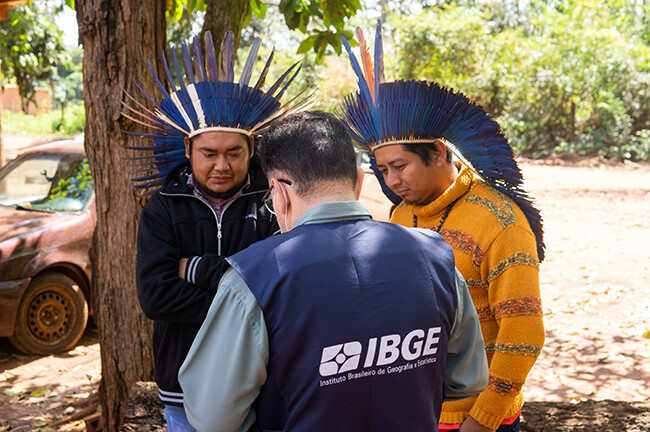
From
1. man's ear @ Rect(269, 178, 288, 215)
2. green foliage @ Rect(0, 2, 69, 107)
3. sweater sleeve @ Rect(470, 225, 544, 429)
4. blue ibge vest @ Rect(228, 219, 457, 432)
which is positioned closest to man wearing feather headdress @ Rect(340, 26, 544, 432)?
sweater sleeve @ Rect(470, 225, 544, 429)

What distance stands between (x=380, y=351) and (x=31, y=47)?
1524 cm

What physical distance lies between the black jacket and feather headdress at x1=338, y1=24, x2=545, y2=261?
1.73 ft

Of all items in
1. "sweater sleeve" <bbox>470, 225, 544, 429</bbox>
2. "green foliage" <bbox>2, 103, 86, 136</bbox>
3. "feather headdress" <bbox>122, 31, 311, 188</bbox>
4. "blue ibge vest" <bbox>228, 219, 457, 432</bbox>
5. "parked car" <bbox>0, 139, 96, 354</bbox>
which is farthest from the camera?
"green foliage" <bbox>2, 103, 86, 136</bbox>

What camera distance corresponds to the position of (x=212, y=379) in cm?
159

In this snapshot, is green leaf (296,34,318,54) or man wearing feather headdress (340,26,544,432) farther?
green leaf (296,34,318,54)

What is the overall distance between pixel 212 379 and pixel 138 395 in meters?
2.14

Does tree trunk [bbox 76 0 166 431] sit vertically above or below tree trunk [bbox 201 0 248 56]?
below

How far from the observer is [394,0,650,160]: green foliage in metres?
20.3

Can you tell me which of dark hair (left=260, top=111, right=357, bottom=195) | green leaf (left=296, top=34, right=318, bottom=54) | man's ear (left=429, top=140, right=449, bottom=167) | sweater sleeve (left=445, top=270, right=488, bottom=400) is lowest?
sweater sleeve (left=445, top=270, right=488, bottom=400)

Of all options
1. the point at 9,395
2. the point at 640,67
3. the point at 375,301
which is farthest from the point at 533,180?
the point at 375,301

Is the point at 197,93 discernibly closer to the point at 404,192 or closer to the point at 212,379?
the point at 404,192

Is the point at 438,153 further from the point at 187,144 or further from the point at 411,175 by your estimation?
the point at 187,144

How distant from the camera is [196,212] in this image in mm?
2666

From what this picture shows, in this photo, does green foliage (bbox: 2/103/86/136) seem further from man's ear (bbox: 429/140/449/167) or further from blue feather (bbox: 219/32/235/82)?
man's ear (bbox: 429/140/449/167)
